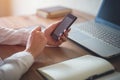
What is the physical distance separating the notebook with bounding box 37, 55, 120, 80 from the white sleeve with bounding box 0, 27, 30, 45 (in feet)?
0.79

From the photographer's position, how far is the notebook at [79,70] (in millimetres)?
620

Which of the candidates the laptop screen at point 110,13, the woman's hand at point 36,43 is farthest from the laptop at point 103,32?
the woman's hand at point 36,43

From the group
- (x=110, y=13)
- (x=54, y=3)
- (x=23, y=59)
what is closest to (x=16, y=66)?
(x=23, y=59)

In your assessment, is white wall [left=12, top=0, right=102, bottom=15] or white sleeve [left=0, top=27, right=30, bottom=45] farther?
white wall [left=12, top=0, right=102, bottom=15]

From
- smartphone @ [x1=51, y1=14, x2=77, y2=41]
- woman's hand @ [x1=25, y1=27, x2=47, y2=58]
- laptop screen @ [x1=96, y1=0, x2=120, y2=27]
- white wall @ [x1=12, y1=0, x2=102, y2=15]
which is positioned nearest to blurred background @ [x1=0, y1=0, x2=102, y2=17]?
white wall @ [x1=12, y1=0, x2=102, y2=15]

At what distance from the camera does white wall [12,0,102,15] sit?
1.33 meters

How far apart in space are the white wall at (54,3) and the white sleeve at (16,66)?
738mm

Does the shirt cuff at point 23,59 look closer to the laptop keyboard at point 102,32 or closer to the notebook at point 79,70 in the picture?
the notebook at point 79,70

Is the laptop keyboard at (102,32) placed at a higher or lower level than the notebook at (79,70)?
higher

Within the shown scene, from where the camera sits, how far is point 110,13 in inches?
42.0

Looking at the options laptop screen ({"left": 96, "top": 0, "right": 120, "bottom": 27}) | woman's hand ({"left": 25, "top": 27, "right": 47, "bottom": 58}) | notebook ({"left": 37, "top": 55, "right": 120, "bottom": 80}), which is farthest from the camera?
laptop screen ({"left": 96, "top": 0, "right": 120, "bottom": 27})

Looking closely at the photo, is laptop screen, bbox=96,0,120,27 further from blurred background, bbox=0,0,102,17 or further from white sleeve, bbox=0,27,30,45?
white sleeve, bbox=0,27,30,45

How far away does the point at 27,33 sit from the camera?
900 millimetres

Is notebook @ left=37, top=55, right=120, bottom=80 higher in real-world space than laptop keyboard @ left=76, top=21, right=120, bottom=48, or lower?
lower
